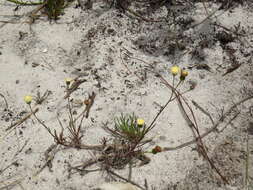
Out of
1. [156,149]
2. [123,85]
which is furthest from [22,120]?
[156,149]

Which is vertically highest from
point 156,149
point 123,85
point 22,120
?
point 123,85

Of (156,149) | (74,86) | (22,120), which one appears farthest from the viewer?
(74,86)

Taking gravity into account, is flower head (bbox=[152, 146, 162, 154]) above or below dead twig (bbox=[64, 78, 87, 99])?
below

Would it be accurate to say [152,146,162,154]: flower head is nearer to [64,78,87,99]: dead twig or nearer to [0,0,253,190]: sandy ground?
[0,0,253,190]: sandy ground

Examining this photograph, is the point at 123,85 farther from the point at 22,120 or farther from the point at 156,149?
the point at 22,120

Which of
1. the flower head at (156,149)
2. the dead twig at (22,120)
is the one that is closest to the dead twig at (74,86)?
the dead twig at (22,120)

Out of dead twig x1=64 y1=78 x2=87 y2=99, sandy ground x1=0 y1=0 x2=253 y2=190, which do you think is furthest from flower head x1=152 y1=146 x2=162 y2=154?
dead twig x1=64 y1=78 x2=87 y2=99

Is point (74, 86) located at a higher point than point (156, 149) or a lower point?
higher

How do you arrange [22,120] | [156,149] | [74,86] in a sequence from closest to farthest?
[156,149], [22,120], [74,86]

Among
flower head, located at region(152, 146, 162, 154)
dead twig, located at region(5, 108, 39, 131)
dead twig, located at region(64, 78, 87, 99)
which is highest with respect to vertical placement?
dead twig, located at region(64, 78, 87, 99)
